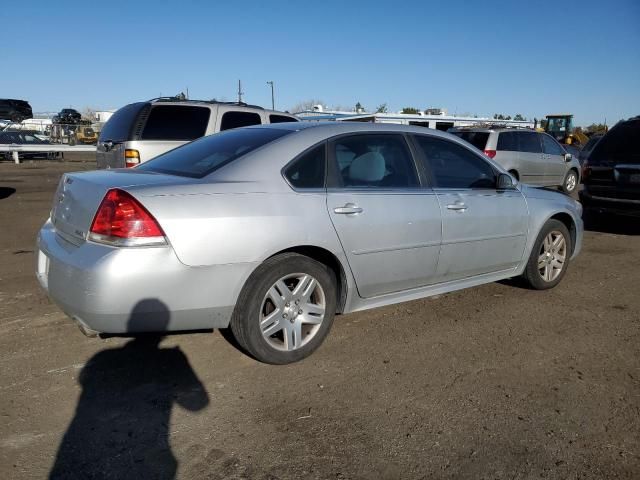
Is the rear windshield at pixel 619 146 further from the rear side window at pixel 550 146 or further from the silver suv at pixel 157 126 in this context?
the silver suv at pixel 157 126

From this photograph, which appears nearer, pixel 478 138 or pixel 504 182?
pixel 504 182

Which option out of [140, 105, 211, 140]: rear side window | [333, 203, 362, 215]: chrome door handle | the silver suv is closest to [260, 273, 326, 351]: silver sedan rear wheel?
[333, 203, 362, 215]: chrome door handle

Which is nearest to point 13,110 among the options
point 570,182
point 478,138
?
point 478,138

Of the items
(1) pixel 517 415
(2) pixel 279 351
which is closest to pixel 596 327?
(1) pixel 517 415

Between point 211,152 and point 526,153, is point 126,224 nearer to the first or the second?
point 211,152

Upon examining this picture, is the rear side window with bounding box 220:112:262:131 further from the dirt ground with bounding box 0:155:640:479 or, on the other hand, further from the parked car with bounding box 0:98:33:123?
the parked car with bounding box 0:98:33:123

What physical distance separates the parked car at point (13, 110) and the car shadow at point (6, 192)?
1368 centimetres

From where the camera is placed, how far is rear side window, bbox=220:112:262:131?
8531 mm

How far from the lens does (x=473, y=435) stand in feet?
8.71

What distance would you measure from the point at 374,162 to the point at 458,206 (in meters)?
0.79

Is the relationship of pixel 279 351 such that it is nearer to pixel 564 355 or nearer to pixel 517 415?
pixel 517 415

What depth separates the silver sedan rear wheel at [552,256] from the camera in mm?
5004

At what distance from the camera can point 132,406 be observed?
2865 millimetres

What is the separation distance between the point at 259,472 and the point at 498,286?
11.8 ft
